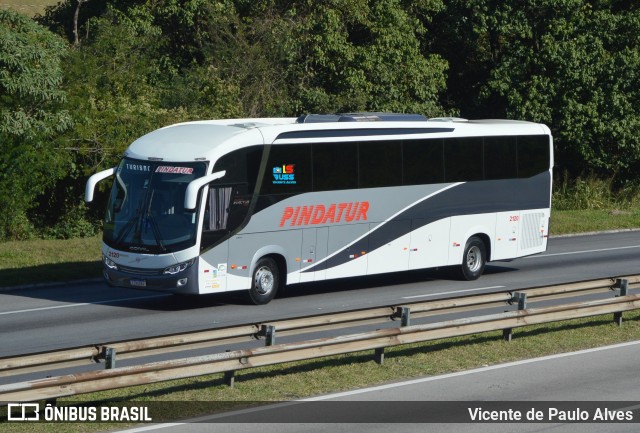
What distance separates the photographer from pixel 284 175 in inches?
826

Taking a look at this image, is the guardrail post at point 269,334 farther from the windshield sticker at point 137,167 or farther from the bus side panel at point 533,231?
the bus side panel at point 533,231

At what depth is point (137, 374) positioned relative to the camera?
1162 centimetres

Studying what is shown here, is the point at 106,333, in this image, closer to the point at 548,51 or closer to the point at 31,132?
the point at 31,132

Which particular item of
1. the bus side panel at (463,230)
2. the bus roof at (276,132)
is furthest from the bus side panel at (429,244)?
the bus roof at (276,132)

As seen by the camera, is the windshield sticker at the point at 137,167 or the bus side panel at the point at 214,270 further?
the windshield sticker at the point at 137,167

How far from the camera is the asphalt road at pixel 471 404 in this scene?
1120cm

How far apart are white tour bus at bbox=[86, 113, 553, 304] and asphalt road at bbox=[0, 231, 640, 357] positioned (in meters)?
0.53

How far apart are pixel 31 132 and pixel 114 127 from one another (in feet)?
11.5

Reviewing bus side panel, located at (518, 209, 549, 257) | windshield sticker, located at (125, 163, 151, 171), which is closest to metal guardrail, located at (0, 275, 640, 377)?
windshield sticker, located at (125, 163, 151, 171)

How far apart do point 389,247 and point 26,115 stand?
13.1 metres

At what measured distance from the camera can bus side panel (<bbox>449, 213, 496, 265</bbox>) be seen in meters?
24.0

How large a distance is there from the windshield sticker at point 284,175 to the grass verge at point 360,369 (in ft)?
18.9

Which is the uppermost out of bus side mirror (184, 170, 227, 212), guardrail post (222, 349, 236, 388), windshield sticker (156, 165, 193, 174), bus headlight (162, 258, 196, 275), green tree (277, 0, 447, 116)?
green tree (277, 0, 447, 116)

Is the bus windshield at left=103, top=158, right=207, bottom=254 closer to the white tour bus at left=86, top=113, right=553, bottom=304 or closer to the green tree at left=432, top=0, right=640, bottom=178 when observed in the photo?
the white tour bus at left=86, top=113, right=553, bottom=304
